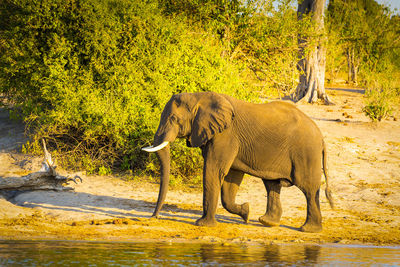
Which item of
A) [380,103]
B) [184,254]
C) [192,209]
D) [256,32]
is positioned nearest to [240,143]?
[192,209]

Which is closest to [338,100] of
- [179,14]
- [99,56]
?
[179,14]

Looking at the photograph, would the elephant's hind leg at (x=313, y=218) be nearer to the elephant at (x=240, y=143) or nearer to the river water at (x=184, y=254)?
the elephant at (x=240, y=143)

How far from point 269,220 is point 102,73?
19.1 ft

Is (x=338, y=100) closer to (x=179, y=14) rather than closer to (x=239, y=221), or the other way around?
(x=179, y=14)

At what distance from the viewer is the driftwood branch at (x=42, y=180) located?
985 cm

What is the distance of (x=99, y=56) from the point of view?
12789 mm

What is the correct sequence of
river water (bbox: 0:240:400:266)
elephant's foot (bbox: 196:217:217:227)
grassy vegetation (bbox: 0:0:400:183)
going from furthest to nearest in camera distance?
grassy vegetation (bbox: 0:0:400:183) < elephant's foot (bbox: 196:217:217:227) < river water (bbox: 0:240:400:266)

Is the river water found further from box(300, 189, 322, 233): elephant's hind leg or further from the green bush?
the green bush

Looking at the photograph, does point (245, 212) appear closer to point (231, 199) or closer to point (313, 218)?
point (231, 199)

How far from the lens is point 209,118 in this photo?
27.5ft

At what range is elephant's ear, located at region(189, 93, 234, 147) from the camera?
8352 millimetres

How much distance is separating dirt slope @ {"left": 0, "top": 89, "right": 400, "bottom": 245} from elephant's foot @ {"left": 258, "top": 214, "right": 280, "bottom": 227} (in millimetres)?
126

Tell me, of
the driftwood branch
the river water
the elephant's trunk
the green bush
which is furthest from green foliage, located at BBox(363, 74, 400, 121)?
the driftwood branch

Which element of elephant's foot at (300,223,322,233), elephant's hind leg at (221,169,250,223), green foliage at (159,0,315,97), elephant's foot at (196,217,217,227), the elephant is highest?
green foliage at (159,0,315,97)
